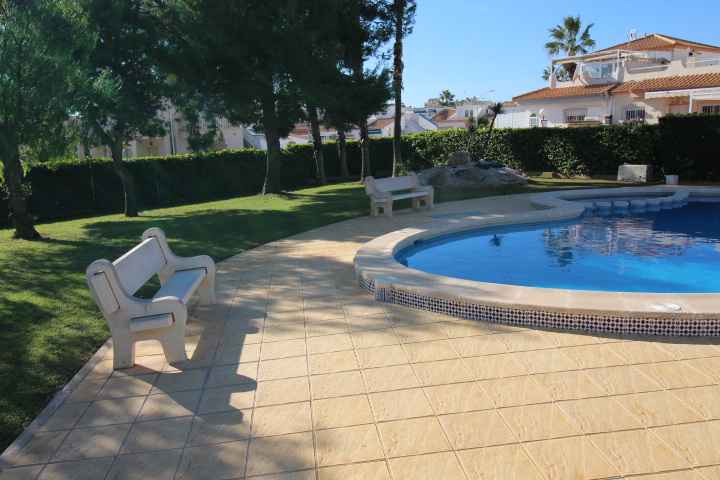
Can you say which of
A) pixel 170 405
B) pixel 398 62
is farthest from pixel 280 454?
pixel 398 62

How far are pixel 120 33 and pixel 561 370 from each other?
14.0 metres

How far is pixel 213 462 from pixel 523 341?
2754 mm

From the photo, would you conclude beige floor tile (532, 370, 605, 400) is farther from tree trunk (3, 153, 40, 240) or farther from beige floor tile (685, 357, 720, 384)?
tree trunk (3, 153, 40, 240)

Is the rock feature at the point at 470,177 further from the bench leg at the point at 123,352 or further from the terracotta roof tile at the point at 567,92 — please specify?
the terracotta roof tile at the point at 567,92

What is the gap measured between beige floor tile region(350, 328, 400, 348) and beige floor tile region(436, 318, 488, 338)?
1.58 feet

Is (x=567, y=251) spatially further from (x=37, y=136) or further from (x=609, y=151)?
(x=609, y=151)

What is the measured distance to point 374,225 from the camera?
35.2ft

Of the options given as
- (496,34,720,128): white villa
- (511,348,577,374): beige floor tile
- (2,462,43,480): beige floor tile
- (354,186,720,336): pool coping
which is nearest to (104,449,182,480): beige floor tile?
(2,462,43,480): beige floor tile

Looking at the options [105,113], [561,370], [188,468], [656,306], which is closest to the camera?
[188,468]

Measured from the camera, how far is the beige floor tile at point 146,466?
296 centimetres

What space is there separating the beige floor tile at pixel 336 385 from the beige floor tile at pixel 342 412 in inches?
2.9

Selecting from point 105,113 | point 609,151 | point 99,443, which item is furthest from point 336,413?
point 609,151

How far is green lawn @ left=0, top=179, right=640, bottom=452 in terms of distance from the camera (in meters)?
4.29

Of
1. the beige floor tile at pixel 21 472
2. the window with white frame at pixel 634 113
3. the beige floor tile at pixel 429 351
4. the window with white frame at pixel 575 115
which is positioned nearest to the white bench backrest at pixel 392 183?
the beige floor tile at pixel 429 351
